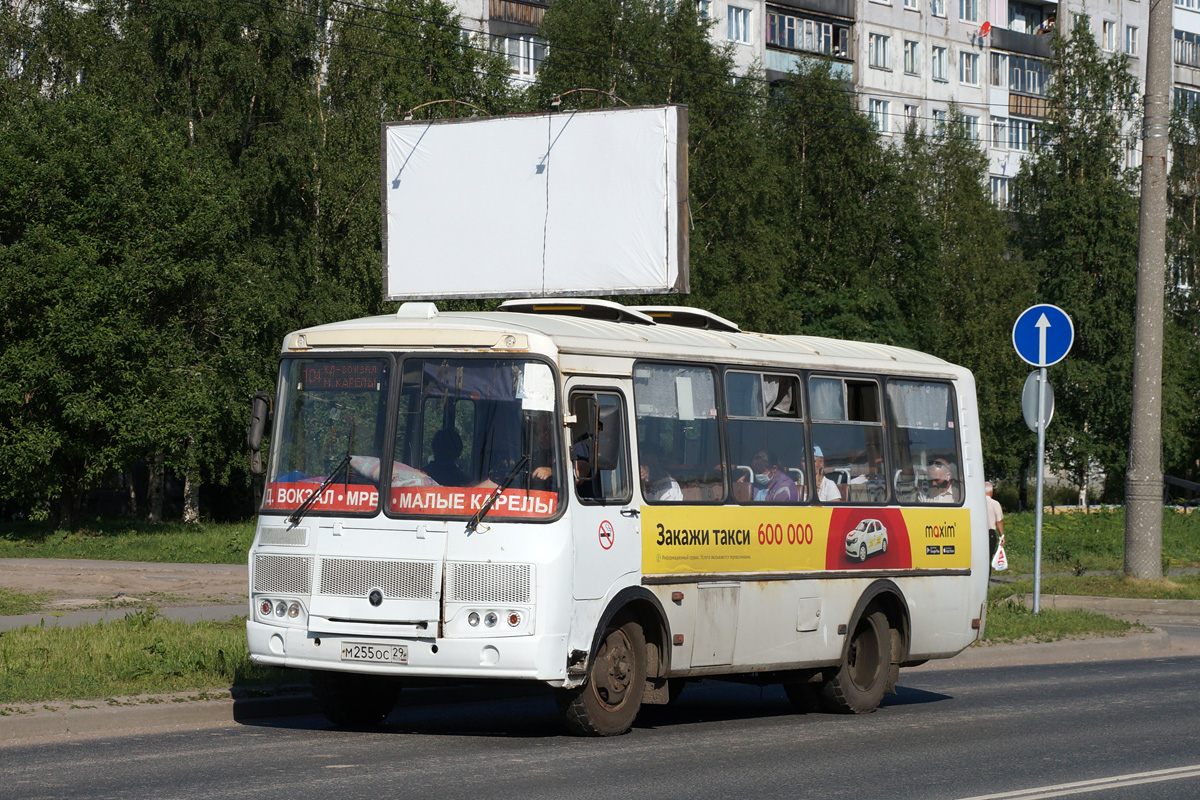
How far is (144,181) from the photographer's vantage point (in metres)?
37.2

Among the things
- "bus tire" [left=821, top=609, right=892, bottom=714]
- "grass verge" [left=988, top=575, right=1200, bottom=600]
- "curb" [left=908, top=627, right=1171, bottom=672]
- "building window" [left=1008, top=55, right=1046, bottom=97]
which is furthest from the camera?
"building window" [left=1008, top=55, right=1046, bottom=97]

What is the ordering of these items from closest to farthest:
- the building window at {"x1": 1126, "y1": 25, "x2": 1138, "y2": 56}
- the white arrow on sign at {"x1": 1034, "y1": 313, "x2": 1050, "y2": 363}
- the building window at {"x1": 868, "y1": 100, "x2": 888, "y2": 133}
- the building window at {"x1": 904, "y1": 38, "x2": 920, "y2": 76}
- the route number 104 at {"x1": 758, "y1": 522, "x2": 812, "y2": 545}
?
1. the route number 104 at {"x1": 758, "y1": 522, "x2": 812, "y2": 545}
2. the white arrow on sign at {"x1": 1034, "y1": 313, "x2": 1050, "y2": 363}
3. the building window at {"x1": 868, "y1": 100, "x2": 888, "y2": 133}
4. the building window at {"x1": 904, "y1": 38, "x2": 920, "y2": 76}
5. the building window at {"x1": 1126, "y1": 25, "x2": 1138, "y2": 56}

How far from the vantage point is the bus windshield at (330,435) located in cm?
1062

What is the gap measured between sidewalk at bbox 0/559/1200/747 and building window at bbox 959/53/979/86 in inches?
2230

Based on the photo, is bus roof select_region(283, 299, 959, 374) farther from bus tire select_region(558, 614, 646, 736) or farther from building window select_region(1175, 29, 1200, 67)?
building window select_region(1175, 29, 1200, 67)

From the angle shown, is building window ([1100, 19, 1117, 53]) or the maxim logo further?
building window ([1100, 19, 1117, 53])

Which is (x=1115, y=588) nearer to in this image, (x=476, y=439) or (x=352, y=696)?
(x=352, y=696)

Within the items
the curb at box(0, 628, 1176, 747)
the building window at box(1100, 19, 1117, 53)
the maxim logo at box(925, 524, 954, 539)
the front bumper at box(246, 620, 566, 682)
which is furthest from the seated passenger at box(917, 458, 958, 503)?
the building window at box(1100, 19, 1117, 53)

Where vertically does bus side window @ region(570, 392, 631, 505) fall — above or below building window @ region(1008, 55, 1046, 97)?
below

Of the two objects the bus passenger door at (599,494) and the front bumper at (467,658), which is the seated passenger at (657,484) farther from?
the front bumper at (467,658)

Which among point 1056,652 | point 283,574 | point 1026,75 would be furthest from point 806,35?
point 283,574

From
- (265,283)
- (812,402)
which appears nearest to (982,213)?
(265,283)

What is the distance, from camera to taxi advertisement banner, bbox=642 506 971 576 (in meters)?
11.3

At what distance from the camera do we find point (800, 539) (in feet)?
40.9
